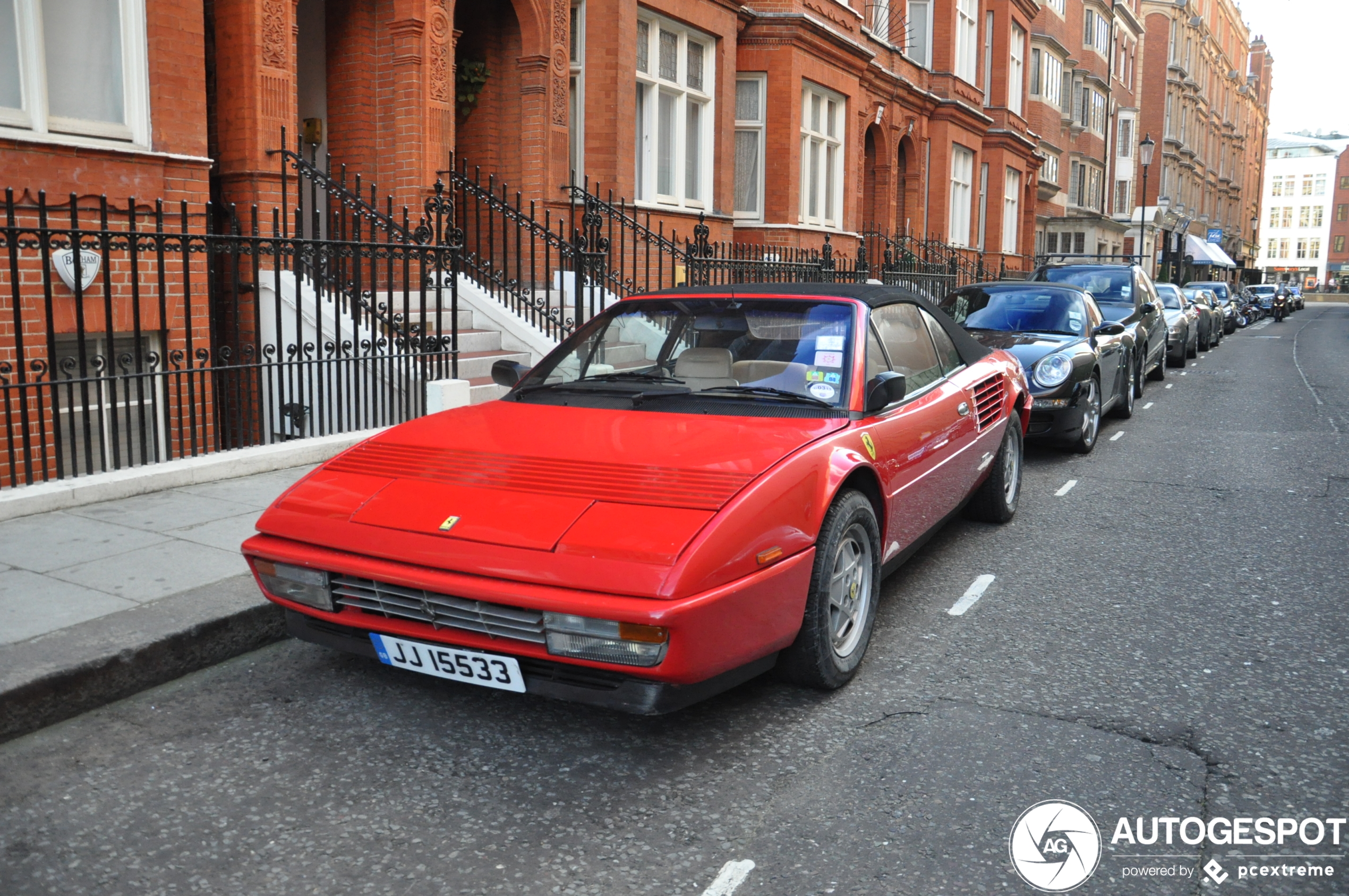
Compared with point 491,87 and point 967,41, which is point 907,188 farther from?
point 491,87

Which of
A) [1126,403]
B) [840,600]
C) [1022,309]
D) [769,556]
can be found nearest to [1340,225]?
[1126,403]

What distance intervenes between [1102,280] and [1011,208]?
21930mm

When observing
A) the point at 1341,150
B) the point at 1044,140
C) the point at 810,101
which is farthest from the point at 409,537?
the point at 1341,150

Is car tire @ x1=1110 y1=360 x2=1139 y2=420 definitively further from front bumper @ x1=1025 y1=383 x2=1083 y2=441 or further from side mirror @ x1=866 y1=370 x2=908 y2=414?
side mirror @ x1=866 y1=370 x2=908 y2=414

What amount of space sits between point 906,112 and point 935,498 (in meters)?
21.7

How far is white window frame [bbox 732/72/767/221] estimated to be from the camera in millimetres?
18266

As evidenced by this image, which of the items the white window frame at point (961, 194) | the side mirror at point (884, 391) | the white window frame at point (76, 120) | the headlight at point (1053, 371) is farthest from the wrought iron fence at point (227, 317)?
the white window frame at point (961, 194)

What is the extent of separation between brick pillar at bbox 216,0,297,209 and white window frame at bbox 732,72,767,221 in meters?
9.56

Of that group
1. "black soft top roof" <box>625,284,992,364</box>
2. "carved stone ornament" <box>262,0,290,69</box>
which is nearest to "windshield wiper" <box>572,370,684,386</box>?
"black soft top roof" <box>625,284,992,364</box>

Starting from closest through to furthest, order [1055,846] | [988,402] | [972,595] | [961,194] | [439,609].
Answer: [1055,846]
[439,609]
[972,595]
[988,402]
[961,194]

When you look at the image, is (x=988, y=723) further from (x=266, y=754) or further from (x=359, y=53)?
(x=359, y=53)

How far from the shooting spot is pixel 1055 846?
10.1ft

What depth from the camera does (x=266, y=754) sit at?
12.0 ft

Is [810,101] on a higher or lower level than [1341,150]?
lower
